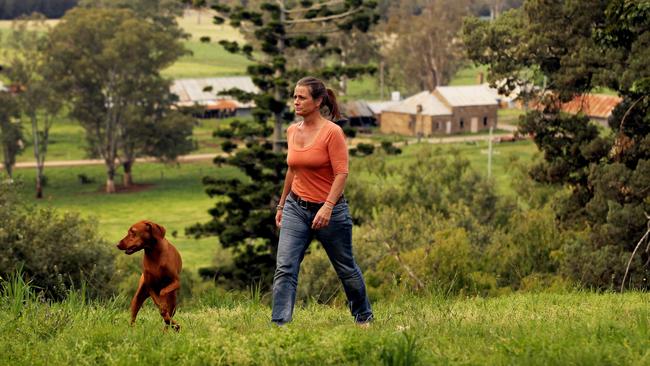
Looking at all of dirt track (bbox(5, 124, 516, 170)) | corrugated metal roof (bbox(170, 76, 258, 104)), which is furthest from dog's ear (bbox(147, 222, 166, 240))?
corrugated metal roof (bbox(170, 76, 258, 104))

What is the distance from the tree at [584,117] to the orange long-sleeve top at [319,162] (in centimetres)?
1166

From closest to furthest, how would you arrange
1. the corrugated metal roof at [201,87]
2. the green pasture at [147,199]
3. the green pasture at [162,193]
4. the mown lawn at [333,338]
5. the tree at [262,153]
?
the mown lawn at [333,338] → the tree at [262,153] → the green pasture at [147,199] → the green pasture at [162,193] → the corrugated metal roof at [201,87]

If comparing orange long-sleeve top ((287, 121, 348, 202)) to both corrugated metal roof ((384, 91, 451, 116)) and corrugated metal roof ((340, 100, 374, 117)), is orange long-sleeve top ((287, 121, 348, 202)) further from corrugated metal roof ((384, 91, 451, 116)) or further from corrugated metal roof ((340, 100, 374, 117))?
corrugated metal roof ((340, 100, 374, 117))

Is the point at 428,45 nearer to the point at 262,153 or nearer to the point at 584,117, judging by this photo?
the point at 262,153

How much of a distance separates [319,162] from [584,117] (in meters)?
20.0

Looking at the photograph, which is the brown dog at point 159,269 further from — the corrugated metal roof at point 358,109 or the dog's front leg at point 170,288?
the corrugated metal roof at point 358,109

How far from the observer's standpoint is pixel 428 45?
100688 mm

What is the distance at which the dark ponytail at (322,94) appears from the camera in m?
7.48

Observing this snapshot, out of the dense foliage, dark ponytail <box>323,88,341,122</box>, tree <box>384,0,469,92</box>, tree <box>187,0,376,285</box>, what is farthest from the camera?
tree <box>384,0,469,92</box>

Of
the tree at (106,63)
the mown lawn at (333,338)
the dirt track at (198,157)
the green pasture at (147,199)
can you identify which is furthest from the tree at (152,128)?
the mown lawn at (333,338)

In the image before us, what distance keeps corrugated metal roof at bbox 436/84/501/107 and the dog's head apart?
85.4 meters

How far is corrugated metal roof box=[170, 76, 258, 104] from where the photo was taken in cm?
10150

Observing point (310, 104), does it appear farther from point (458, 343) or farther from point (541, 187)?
point (541, 187)

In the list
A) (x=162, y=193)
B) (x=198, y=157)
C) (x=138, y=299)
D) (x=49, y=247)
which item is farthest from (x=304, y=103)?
(x=198, y=157)
